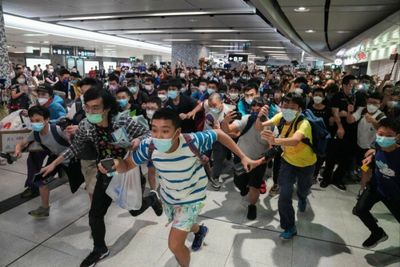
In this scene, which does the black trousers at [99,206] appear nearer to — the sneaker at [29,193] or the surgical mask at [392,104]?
the sneaker at [29,193]

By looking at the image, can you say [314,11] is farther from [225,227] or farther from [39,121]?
[39,121]

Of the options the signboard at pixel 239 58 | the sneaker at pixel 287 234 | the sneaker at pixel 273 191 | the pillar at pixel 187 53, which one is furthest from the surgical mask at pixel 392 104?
the pillar at pixel 187 53

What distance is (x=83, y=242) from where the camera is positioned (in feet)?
9.95

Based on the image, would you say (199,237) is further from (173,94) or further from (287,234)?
(173,94)

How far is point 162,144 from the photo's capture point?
2043 millimetres

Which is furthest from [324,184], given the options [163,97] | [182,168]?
[182,168]

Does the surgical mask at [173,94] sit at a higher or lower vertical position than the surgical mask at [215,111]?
higher

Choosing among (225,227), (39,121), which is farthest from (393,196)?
(39,121)

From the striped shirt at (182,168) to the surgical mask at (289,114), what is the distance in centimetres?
112

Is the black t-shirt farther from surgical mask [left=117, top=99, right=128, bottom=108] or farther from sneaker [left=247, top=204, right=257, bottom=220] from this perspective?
sneaker [left=247, top=204, right=257, bottom=220]

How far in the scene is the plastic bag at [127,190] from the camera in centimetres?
256

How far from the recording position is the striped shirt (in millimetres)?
2113

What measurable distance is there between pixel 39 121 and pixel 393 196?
12.2 ft

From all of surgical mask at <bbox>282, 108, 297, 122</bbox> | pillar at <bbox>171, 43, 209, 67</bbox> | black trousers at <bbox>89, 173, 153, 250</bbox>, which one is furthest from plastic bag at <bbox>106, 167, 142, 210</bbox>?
pillar at <bbox>171, 43, 209, 67</bbox>
